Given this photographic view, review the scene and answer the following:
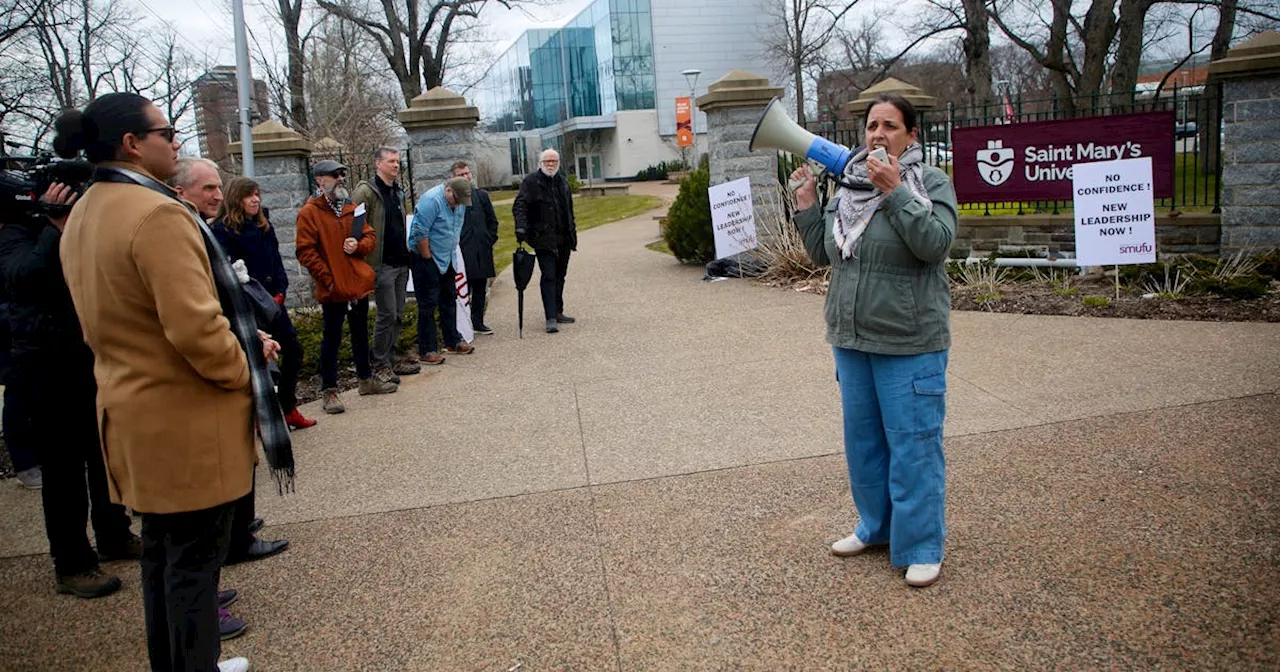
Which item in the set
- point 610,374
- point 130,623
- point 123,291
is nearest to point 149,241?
point 123,291

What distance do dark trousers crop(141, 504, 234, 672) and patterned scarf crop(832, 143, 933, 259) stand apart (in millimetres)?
2452

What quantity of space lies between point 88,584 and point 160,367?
1905mm

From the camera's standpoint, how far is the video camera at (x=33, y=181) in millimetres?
3967

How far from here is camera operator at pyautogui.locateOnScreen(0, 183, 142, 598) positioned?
4.04 meters

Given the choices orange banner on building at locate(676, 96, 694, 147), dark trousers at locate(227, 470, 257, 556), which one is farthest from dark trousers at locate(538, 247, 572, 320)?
orange banner on building at locate(676, 96, 694, 147)

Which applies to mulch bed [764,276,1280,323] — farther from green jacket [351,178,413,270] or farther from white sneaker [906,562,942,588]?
white sneaker [906,562,942,588]

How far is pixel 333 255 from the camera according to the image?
6.84 m

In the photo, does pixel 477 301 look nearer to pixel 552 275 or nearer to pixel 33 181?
pixel 552 275

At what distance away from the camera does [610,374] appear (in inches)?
304

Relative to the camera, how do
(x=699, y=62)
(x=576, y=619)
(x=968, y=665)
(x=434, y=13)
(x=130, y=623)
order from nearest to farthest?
(x=968, y=665), (x=576, y=619), (x=130, y=623), (x=434, y=13), (x=699, y=62)

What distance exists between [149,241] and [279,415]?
73 cm

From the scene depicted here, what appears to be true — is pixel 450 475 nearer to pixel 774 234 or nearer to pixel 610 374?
pixel 610 374

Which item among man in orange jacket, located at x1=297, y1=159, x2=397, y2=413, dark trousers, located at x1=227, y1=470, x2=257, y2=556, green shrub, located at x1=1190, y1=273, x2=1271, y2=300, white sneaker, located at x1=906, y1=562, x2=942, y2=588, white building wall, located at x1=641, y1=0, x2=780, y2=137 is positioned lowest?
white sneaker, located at x1=906, y1=562, x2=942, y2=588

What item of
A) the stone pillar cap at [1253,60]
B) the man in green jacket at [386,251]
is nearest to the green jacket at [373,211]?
the man in green jacket at [386,251]
